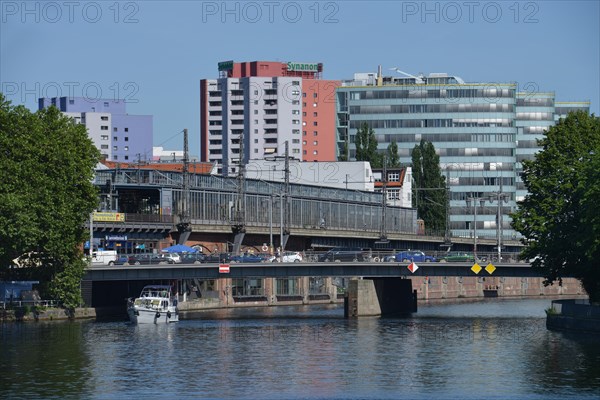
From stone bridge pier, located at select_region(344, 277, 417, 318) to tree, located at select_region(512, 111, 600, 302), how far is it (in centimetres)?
2028

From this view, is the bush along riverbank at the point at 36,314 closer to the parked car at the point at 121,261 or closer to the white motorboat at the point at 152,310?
the white motorboat at the point at 152,310

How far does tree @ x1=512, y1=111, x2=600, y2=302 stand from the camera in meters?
123

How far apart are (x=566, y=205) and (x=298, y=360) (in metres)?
43.3

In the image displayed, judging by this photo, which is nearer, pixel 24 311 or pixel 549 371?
pixel 549 371

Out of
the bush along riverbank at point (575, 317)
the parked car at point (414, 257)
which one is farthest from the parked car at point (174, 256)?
the bush along riverbank at point (575, 317)

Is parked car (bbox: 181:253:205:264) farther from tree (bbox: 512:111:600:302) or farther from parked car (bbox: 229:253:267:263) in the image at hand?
tree (bbox: 512:111:600:302)

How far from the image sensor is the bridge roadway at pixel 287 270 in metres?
142

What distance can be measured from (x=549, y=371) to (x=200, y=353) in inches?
1084

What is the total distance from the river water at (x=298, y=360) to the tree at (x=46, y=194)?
666 cm

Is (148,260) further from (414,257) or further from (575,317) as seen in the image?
(575,317)

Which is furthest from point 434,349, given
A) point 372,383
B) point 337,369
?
point 372,383

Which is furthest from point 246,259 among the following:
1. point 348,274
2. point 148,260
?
point 348,274

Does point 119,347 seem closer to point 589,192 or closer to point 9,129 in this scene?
point 9,129

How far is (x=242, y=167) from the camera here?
602ft
